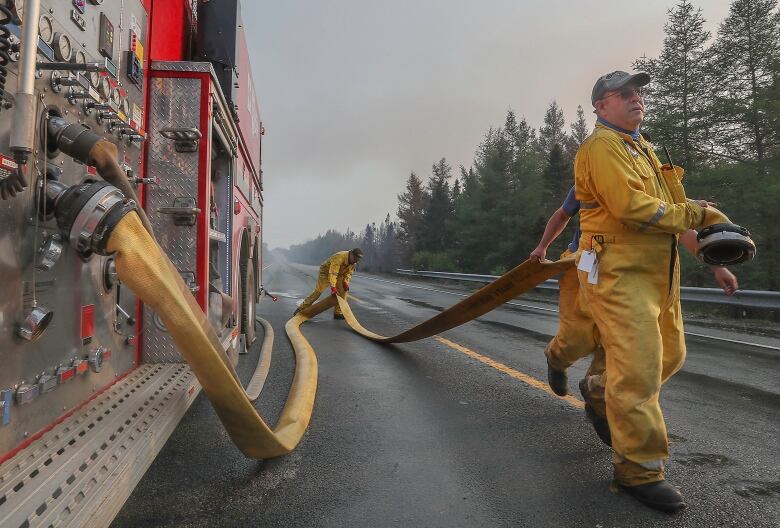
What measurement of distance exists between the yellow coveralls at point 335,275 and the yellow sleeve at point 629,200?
692 centimetres

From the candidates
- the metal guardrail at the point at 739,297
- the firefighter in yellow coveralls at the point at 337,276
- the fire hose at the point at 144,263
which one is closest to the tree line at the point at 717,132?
the metal guardrail at the point at 739,297

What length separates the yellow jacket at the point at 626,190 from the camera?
7.45 feet

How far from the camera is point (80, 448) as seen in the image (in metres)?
1.66

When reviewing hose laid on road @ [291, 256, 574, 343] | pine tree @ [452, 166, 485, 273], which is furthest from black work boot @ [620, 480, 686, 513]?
pine tree @ [452, 166, 485, 273]

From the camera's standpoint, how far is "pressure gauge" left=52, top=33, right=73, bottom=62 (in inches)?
69.9

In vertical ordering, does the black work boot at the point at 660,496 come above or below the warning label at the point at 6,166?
below

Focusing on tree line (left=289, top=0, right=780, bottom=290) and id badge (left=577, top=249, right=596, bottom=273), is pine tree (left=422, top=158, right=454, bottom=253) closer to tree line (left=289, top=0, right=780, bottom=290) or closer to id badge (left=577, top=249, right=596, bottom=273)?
tree line (left=289, top=0, right=780, bottom=290)

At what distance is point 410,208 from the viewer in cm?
5678

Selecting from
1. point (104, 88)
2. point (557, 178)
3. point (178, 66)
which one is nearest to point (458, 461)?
point (104, 88)

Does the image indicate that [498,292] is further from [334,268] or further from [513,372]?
[334,268]

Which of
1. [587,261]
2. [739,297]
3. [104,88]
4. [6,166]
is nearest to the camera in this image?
[6,166]

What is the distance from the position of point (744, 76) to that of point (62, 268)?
23288mm

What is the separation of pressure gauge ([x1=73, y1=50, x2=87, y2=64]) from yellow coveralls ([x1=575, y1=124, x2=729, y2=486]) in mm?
2345

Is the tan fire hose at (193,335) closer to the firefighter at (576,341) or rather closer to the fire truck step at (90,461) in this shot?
the fire truck step at (90,461)
